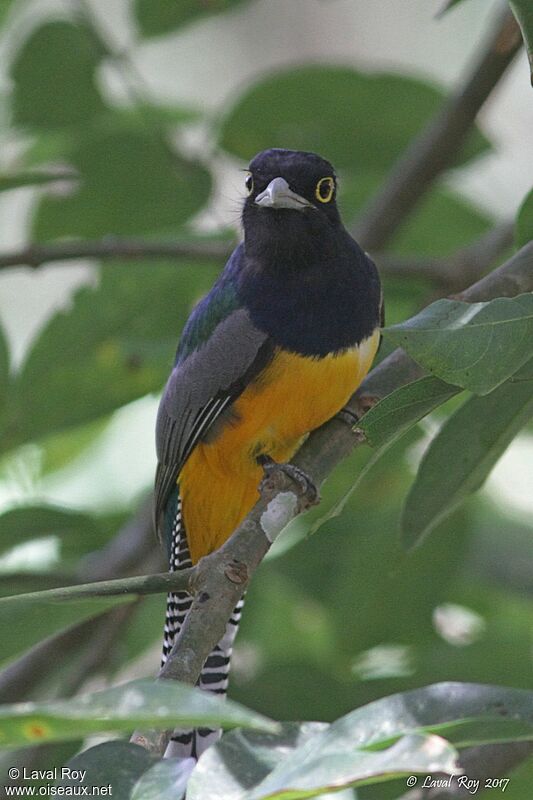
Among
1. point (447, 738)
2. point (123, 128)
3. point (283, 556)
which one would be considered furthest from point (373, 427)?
point (123, 128)

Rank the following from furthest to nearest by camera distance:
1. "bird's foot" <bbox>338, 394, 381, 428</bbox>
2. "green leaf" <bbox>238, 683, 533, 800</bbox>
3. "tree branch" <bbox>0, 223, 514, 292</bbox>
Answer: "tree branch" <bbox>0, 223, 514, 292</bbox>, "bird's foot" <bbox>338, 394, 381, 428</bbox>, "green leaf" <bbox>238, 683, 533, 800</bbox>

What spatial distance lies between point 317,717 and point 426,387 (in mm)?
1673

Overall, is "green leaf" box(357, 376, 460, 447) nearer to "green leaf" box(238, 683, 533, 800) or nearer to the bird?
"green leaf" box(238, 683, 533, 800)

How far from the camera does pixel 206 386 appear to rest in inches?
149

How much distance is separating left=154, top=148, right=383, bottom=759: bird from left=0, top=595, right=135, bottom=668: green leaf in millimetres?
1422

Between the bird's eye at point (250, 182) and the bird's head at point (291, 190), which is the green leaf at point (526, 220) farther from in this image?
the bird's eye at point (250, 182)

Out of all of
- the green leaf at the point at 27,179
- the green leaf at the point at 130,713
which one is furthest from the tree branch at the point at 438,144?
the green leaf at the point at 130,713

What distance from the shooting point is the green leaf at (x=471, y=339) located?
1919 mm

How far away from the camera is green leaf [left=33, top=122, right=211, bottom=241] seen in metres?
4.47

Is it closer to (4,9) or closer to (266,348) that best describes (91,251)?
(266,348)

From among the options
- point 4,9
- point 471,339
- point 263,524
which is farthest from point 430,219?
point 471,339

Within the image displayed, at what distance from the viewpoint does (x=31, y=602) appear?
7.02ft

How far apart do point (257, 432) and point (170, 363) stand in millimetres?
596

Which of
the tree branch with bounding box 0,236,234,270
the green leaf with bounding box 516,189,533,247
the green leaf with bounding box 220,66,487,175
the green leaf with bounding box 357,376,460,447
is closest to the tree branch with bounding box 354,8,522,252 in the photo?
the green leaf with bounding box 220,66,487,175
